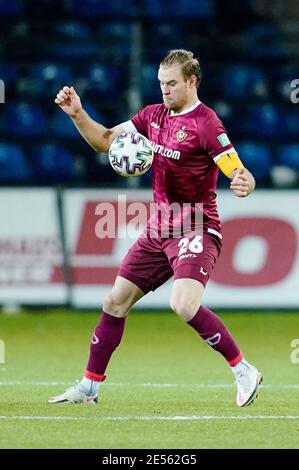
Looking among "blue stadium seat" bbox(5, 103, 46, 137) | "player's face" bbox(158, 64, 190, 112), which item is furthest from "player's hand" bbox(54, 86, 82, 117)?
"blue stadium seat" bbox(5, 103, 46, 137)

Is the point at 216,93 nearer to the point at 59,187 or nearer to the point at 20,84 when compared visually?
the point at 20,84

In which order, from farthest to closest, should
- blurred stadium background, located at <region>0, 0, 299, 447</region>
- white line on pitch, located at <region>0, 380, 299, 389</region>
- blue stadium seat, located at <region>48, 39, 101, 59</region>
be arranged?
blue stadium seat, located at <region>48, 39, 101, 59</region>
blurred stadium background, located at <region>0, 0, 299, 447</region>
white line on pitch, located at <region>0, 380, 299, 389</region>

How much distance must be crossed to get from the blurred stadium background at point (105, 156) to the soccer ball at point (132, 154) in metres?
1.90

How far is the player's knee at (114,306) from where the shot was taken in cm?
758

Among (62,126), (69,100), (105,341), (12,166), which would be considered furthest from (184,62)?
(62,126)

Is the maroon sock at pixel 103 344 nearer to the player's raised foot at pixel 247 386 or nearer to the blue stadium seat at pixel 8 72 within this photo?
the player's raised foot at pixel 247 386

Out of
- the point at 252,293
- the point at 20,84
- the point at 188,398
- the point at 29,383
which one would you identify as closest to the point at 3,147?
the point at 20,84

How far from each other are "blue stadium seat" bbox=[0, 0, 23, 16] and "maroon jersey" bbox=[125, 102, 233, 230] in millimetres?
9625

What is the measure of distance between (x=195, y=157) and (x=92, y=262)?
18.8 ft

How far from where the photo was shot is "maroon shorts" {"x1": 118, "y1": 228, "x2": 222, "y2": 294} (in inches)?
293

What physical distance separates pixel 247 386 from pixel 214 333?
1.29 ft

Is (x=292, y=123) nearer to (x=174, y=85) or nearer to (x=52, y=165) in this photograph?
(x=52, y=165)

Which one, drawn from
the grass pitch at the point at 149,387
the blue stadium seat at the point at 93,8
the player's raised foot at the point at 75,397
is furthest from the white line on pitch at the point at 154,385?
the blue stadium seat at the point at 93,8

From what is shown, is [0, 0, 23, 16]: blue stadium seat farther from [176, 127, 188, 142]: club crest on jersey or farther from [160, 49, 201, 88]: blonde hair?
[176, 127, 188, 142]: club crest on jersey
